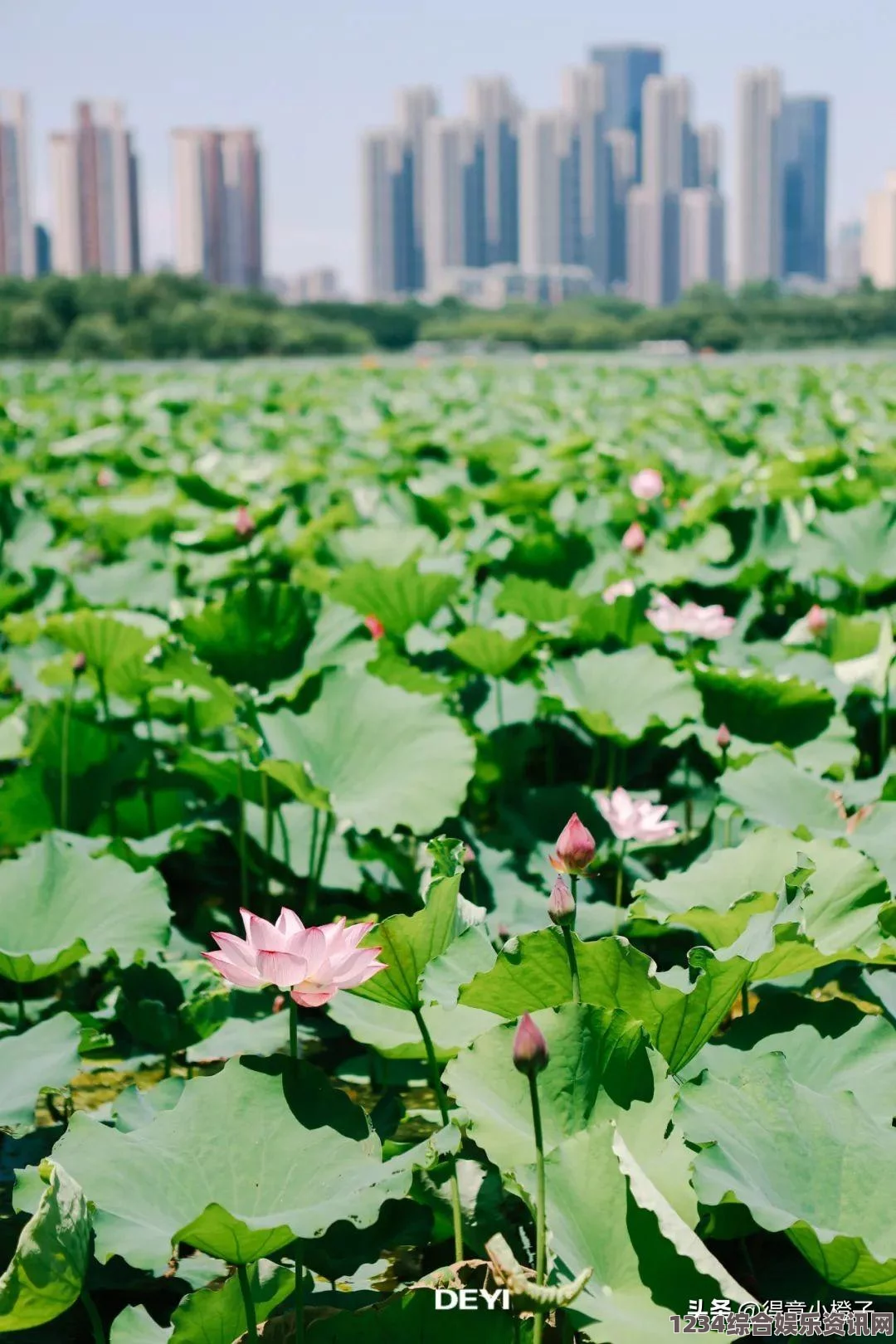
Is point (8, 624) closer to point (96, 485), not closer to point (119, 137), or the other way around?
point (96, 485)

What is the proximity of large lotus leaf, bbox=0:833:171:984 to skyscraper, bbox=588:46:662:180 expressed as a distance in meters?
173

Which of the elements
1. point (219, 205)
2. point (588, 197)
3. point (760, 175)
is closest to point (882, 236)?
point (219, 205)

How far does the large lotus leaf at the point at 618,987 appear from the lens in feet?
2.87

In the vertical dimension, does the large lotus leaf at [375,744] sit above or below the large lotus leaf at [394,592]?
below

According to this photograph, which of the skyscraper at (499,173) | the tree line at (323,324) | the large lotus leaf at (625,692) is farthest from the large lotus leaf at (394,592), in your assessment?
the skyscraper at (499,173)

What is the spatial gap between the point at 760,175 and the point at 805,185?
9.64 meters

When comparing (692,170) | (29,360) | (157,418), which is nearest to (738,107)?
(692,170)

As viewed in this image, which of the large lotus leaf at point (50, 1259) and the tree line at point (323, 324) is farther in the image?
the tree line at point (323, 324)

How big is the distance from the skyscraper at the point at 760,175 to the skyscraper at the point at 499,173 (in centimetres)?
2289

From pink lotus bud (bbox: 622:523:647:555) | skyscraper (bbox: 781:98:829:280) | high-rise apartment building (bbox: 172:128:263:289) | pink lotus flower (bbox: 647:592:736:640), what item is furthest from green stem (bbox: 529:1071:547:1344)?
skyscraper (bbox: 781:98:829:280)

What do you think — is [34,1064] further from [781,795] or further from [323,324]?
[323,324]

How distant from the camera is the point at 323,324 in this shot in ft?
115

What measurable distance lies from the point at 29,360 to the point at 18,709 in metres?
24.6

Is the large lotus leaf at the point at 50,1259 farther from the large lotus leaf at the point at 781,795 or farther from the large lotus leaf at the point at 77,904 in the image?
the large lotus leaf at the point at 781,795
